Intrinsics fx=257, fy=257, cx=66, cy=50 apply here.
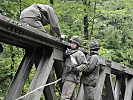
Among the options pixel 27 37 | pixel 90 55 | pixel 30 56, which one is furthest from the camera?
pixel 90 55

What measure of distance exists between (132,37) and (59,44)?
905 cm

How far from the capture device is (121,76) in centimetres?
930

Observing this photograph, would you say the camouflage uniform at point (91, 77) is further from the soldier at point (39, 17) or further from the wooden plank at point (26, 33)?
the soldier at point (39, 17)

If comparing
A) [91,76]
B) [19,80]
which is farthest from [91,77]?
[19,80]

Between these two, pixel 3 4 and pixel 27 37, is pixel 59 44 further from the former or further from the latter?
pixel 3 4

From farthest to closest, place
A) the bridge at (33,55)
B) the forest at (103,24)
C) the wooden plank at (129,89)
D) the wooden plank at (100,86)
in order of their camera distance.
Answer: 1. the forest at (103,24)
2. the wooden plank at (129,89)
3. the wooden plank at (100,86)
4. the bridge at (33,55)

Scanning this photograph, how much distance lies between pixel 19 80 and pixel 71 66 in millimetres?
1164

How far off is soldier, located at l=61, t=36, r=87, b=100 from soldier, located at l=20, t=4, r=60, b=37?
0.45 meters

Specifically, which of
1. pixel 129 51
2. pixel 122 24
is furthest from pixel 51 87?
pixel 122 24

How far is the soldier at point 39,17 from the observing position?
212 inches

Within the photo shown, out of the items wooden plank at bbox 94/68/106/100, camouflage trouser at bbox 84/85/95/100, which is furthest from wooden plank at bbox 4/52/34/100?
wooden plank at bbox 94/68/106/100

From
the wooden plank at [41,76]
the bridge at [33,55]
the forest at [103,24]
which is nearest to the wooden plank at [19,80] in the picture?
the bridge at [33,55]

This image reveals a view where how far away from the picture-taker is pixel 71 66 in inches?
214

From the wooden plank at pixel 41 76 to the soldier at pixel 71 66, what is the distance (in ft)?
1.28
